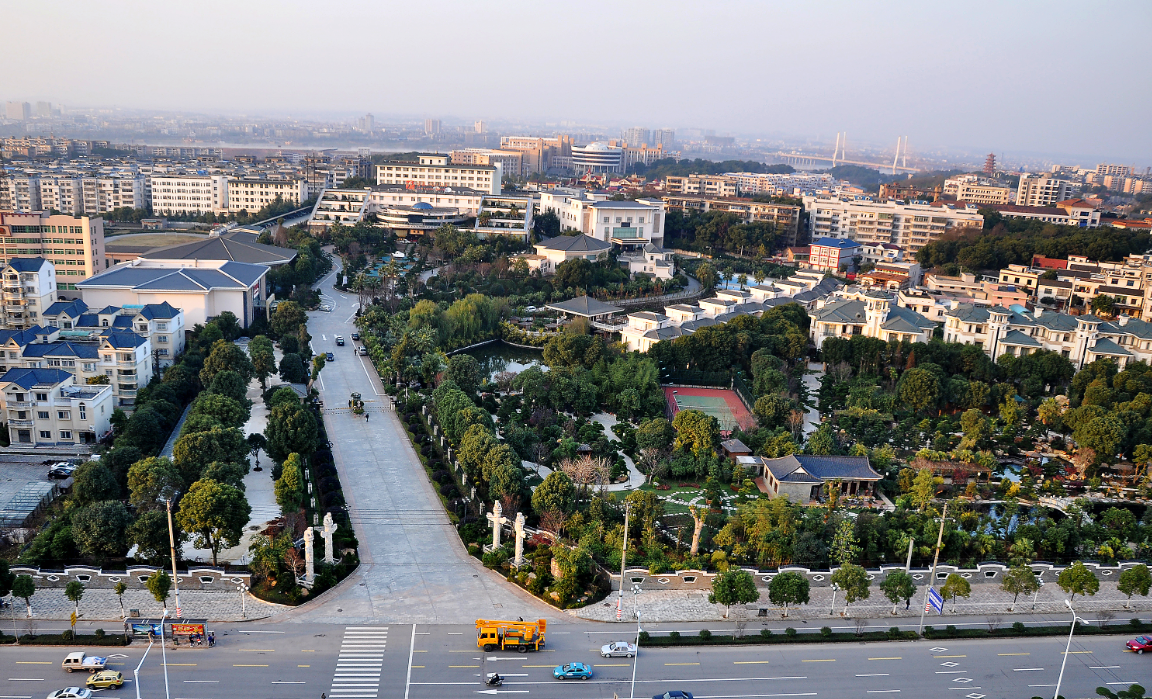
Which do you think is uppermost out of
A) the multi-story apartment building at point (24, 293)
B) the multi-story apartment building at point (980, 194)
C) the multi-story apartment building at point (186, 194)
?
the multi-story apartment building at point (980, 194)

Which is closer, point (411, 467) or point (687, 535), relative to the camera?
point (687, 535)

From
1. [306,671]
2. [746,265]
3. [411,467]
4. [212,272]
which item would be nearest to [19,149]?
[212,272]

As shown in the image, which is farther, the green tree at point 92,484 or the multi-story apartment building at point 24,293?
the multi-story apartment building at point 24,293

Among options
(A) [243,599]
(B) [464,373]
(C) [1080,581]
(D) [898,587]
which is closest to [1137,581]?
(C) [1080,581]

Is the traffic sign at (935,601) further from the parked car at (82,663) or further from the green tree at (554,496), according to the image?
the parked car at (82,663)

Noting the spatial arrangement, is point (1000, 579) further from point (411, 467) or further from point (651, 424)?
point (411, 467)

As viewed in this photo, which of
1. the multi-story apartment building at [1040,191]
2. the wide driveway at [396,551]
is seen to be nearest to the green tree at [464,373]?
the wide driveway at [396,551]

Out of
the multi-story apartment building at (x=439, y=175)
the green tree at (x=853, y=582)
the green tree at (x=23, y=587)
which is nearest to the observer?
the green tree at (x=23, y=587)
